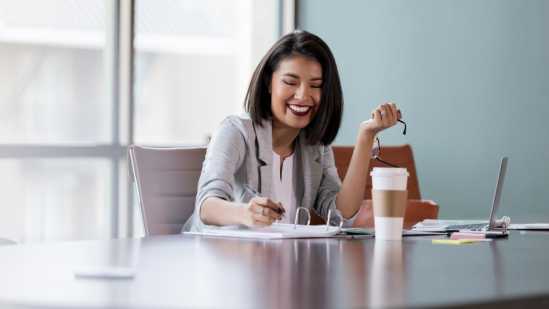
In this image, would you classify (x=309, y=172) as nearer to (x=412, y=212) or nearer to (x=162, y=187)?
(x=162, y=187)

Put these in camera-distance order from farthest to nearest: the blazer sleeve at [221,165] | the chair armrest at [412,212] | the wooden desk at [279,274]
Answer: the chair armrest at [412,212]
the blazer sleeve at [221,165]
the wooden desk at [279,274]

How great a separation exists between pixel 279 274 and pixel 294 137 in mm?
1645

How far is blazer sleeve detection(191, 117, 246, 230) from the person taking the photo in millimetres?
2465

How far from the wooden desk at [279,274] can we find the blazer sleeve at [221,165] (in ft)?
1.69

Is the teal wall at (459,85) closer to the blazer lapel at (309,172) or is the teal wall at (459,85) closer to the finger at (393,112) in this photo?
the blazer lapel at (309,172)

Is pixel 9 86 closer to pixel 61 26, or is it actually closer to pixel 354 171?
pixel 61 26

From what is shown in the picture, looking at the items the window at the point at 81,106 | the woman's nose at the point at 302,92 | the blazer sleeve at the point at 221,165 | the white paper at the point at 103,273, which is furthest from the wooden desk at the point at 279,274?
the window at the point at 81,106

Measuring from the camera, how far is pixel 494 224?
2.40 m

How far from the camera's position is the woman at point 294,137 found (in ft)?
8.86

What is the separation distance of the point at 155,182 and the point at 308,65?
1.94 ft

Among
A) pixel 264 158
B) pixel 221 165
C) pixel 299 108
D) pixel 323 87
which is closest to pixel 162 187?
pixel 221 165

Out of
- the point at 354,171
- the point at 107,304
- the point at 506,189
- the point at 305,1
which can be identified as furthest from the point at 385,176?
the point at 305,1

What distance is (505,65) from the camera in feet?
15.1

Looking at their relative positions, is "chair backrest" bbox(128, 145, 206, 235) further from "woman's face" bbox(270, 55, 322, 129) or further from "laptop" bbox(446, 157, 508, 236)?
"laptop" bbox(446, 157, 508, 236)
